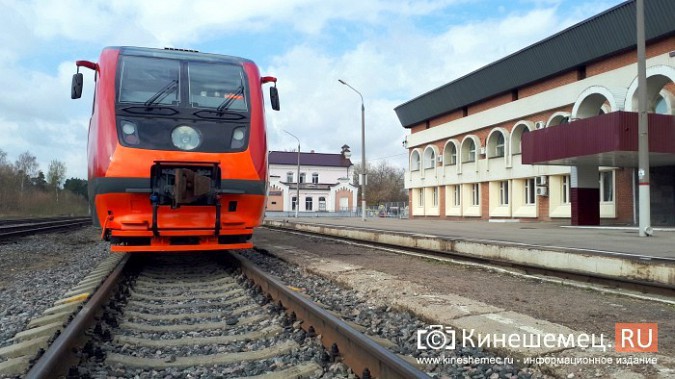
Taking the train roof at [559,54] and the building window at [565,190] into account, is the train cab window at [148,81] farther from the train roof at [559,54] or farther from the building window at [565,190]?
the building window at [565,190]

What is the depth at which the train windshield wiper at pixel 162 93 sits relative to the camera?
7.14m

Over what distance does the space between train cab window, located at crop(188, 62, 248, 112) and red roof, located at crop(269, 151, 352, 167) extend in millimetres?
67366

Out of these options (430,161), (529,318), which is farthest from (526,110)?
(529,318)

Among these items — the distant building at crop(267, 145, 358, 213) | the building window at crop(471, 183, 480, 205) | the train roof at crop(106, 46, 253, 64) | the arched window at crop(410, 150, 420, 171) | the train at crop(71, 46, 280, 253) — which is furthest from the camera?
the distant building at crop(267, 145, 358, 213)

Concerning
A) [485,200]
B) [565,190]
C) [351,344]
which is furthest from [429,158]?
[351,344]

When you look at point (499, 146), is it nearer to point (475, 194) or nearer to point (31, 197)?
point (475, 194)

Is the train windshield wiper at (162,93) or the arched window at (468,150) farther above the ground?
the arched window at (468,150)

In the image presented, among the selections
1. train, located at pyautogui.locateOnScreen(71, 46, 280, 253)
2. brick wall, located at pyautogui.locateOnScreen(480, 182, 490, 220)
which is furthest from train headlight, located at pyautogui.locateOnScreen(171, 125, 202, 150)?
brick wall, located at pyautogui.locateOnScreen(480, 182, 490, 220)

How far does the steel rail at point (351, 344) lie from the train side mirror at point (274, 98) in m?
4.04

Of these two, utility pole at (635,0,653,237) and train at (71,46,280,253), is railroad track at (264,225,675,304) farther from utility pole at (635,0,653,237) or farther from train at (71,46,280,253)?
utility pole at (635,0,653,237)

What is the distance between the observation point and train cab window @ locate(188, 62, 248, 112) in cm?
749

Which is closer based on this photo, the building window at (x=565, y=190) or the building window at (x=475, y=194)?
the building window at (x=565, y=190)

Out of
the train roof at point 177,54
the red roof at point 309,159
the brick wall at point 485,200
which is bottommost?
the brick wall at point 485,200

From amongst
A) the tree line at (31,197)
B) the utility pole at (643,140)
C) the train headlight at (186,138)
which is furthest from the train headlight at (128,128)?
the tree line at (31,197)
